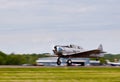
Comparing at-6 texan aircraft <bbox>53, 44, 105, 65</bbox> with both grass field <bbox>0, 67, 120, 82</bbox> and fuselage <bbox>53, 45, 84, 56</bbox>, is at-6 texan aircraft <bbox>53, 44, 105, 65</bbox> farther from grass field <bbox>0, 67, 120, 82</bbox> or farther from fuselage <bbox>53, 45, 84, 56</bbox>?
grass field <bbox>0, 67, 120, 82</bbox>

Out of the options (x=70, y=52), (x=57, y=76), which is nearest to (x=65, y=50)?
(x=70, y=52)

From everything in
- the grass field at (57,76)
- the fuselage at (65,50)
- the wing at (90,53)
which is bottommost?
the grass field at (57,76)

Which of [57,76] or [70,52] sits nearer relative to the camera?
[57,76]

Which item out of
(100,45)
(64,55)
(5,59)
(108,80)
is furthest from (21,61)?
(108,80)

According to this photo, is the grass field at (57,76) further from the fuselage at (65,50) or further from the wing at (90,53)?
the wing at (90,53)

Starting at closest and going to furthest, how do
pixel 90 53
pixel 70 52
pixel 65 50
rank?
pixel 65 50, pixel 70 52, pixel 90 53

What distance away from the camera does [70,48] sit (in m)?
77.9

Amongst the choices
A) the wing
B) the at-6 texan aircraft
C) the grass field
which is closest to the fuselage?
the at-6 texan aircraft

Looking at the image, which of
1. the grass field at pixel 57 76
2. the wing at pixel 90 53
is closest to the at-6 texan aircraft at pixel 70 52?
the wing at pixel 90 53

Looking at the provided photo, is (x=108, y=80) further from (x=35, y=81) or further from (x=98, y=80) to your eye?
(x=35, y=81)

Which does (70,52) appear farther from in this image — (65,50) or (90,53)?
(90,53)

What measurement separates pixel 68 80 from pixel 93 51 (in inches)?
1764

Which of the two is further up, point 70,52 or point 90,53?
point 70,52

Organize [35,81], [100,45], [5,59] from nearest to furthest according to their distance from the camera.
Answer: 1. [35,81]
2. [100,45]
3. [5,59]
